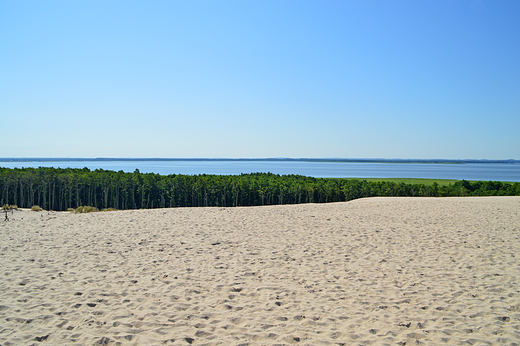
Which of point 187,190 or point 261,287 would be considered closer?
point 261,287

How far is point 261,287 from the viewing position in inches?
228

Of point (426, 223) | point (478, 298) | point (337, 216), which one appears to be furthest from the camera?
point (337, 216)

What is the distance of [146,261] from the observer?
7453 millimetres

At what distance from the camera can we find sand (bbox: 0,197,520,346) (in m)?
4.18

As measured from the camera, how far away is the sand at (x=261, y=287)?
13.7ft

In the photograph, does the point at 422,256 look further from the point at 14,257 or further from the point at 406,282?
the point at 14,257

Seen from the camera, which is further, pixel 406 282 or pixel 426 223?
pixel 426 223

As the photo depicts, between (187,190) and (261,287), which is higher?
(261,287)

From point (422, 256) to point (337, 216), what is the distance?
722 cm

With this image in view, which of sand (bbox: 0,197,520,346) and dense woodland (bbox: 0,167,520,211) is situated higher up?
sand (bbox: 0,197,520,346)

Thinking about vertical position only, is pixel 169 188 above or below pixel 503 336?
below

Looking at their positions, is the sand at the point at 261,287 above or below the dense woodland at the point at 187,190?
above

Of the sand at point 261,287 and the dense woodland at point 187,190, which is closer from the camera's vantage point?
the sand at point 261,287

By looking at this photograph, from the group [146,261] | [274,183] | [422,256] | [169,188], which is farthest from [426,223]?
[169,188]
